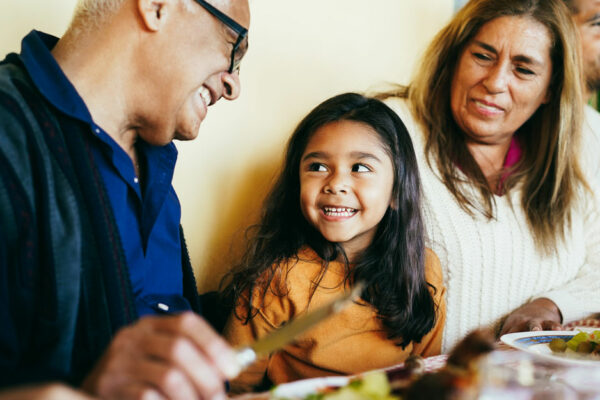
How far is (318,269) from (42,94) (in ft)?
2.90

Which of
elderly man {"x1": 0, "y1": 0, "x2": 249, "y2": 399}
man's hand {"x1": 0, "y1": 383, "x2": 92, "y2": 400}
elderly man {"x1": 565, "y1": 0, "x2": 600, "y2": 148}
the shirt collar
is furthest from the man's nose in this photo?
elderly man {"x1": 565, "y1": 0, "x2": 600, "y2": 148}

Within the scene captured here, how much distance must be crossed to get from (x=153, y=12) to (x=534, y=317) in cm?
138

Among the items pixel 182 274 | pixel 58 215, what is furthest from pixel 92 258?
pixel 182 274

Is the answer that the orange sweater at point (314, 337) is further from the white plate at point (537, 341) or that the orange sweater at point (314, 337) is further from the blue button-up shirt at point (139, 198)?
the white plate at point (537, 341)

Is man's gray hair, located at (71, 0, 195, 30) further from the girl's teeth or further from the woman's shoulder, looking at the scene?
the woman's shoulder

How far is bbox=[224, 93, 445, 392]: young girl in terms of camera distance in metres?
1.57

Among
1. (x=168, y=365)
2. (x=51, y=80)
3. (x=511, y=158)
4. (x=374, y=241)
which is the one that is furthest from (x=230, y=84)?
(x=511, y=158)

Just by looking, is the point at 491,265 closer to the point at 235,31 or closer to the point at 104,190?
the point at 235,31

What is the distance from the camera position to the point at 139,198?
1314mm

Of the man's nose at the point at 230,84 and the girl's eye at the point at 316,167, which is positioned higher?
the man's nose at the point at 230,84

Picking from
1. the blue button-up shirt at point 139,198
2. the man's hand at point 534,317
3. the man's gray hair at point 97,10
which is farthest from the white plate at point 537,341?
the man's gray hair at point 97,10

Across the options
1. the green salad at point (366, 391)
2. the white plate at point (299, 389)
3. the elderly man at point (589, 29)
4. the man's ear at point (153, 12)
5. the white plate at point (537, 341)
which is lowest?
the white plate at point (537, 341)

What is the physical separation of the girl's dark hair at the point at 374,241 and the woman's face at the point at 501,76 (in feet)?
0.88

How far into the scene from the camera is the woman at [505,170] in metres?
1.81
